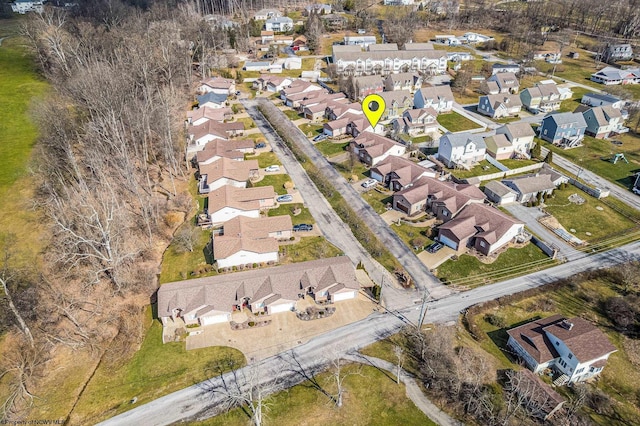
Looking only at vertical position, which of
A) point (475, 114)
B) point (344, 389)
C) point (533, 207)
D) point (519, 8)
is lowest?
point (344, 389)

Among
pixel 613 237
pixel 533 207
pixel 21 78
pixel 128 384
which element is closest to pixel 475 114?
pixel 533 207

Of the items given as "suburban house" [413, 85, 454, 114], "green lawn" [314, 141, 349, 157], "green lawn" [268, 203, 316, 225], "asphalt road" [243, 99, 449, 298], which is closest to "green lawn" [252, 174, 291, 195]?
"green lawn" [268, 203, 316, 225]

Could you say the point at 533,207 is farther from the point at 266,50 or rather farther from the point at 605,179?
the point at 266,50

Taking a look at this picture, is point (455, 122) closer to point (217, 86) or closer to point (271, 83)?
point (271, 83)

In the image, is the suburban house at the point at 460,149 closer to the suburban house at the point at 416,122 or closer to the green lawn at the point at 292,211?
the suburban house at the point at 416,122

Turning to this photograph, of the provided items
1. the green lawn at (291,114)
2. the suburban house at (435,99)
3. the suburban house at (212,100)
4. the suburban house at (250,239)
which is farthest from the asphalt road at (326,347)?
the suburban house at (212,100)

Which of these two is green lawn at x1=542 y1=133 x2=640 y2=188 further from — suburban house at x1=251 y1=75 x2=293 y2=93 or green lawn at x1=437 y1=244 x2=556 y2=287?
suburban house at x1=251 y1=75 x2=293 y2=93

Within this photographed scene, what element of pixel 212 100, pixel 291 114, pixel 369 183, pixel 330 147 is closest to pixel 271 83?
pixel 291 114
